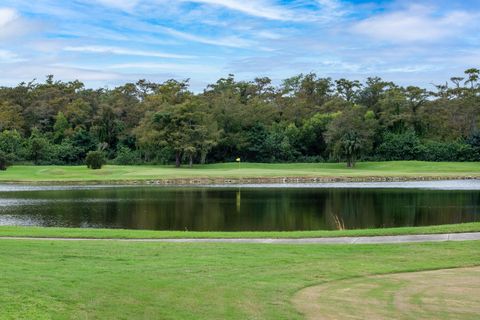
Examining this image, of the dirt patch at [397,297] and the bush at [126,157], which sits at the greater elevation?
the bush at [126,157]

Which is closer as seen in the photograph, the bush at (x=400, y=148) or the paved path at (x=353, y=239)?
the paved path at (x=353, y=239)

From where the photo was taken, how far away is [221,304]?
9.20m

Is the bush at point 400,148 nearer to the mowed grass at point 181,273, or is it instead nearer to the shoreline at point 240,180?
the shoreline at point 240,180

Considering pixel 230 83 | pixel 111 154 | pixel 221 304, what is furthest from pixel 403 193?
pixel 230 83

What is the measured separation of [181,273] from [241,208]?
79.9 ft

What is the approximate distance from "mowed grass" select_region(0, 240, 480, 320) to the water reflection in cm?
1126

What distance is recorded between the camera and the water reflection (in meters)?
28.8

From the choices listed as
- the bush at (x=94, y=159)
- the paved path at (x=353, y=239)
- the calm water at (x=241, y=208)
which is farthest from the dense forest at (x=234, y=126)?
the paved path at (x=353, y=239)

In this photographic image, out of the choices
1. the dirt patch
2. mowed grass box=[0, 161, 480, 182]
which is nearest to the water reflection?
mowed grass box=[0, 161, 480, 182]

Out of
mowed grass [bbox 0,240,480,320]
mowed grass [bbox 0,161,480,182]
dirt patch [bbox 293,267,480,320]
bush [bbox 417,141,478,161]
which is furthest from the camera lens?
bush [bbox 417,141,478,161]

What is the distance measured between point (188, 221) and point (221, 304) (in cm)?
2101

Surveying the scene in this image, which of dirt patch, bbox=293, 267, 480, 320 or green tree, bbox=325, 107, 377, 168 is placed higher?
green tree, bbox=325, 107, 377, 168

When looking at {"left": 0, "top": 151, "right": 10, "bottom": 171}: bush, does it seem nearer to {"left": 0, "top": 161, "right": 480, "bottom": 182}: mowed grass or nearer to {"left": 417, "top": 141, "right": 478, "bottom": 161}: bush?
{"left": 0, "top": 161, "right": 480, "bottom": 182}: mowed grass

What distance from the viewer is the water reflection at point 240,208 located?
2881cm
